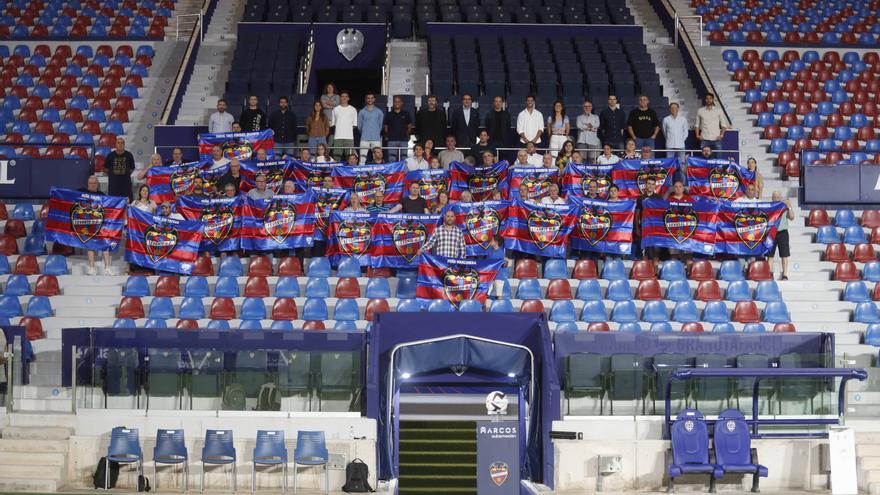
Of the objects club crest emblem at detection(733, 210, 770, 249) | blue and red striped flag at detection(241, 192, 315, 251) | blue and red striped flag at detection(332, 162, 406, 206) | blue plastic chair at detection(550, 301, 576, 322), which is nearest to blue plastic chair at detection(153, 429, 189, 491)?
blue and red striped flag at detection(241, 192, 315, 251)

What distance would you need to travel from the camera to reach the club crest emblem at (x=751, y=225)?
22938 mm

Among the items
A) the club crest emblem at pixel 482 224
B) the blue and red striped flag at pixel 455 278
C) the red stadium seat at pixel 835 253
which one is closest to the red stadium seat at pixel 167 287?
the blue and red striped flag at pixel 455 278

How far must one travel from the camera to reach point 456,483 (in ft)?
63.5

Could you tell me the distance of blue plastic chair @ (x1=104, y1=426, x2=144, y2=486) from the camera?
17906 mm

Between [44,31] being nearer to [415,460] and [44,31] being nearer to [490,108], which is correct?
[490,108]

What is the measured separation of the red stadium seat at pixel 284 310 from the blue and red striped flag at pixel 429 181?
12.0 ft

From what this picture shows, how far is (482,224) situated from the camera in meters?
22.5

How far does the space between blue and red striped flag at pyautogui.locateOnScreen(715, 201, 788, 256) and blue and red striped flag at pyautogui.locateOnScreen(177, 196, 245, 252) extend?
831cm

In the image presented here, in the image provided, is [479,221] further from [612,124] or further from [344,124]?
[612,124]

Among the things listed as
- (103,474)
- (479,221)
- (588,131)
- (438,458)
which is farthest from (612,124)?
(103,474)

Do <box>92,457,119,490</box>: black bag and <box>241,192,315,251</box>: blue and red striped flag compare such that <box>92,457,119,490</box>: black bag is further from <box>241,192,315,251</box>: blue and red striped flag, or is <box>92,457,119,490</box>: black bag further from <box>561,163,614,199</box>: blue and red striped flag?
<box>561,163,614,199</box>: blue and red striped flag

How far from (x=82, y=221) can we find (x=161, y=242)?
160 cm

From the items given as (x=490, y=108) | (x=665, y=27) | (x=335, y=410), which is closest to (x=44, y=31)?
(x=490, y=108)

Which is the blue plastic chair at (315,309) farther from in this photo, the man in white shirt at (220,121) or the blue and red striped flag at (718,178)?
the blue and red striped flag at (718,178)
